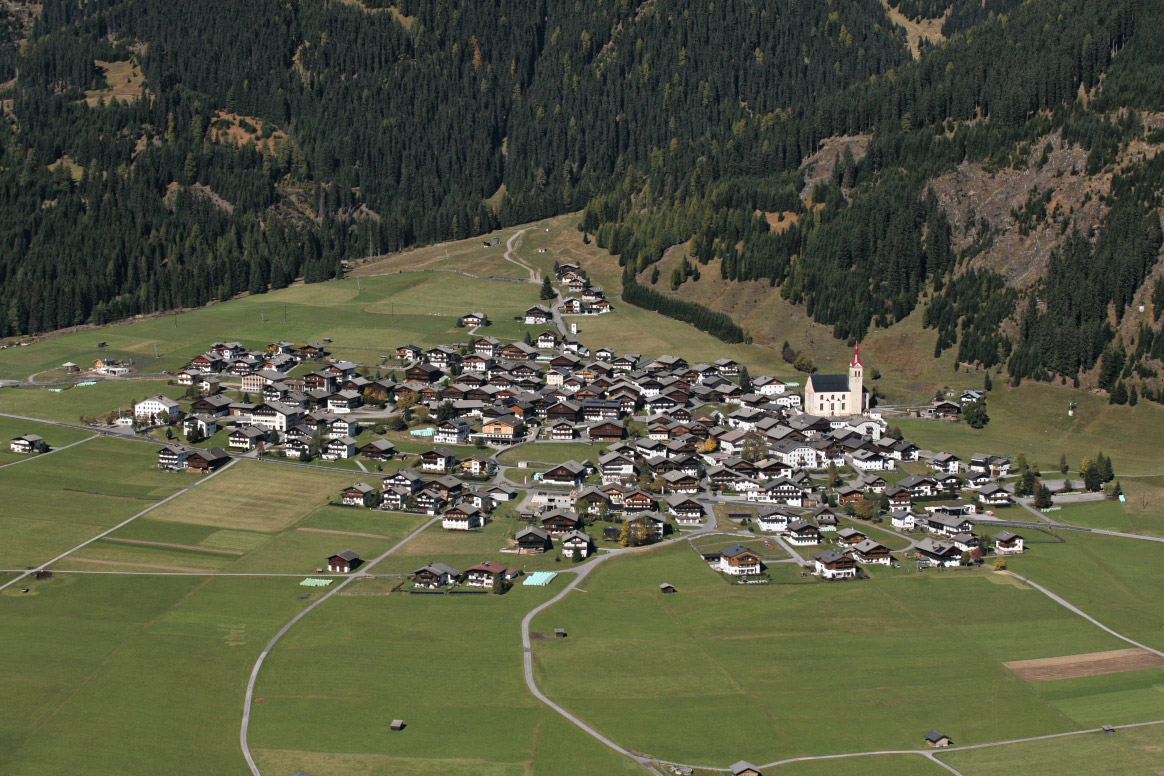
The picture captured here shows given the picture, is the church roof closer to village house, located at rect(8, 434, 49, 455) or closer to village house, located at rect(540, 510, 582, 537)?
village house, located at rect(540, 510, 582, 537)

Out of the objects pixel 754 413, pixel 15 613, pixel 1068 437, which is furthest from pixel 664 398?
pixel 15 613

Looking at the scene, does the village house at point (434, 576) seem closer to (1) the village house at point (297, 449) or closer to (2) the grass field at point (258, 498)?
(2) the grass field at point (258, 498)

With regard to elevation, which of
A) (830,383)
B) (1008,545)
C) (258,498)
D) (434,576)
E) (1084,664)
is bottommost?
(434,576)

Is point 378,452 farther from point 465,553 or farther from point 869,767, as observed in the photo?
point 869,767

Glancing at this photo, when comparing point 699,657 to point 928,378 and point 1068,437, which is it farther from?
point 928,378

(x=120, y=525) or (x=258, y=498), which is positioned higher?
(x=258, y=498)

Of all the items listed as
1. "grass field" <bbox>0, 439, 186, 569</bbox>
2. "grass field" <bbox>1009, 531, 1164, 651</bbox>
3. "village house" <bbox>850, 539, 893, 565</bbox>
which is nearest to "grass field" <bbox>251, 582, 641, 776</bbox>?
"village house" <bbox>850, 539, 893, 565</bbox>

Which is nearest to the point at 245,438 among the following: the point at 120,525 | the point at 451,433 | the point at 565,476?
the point at 451,433
